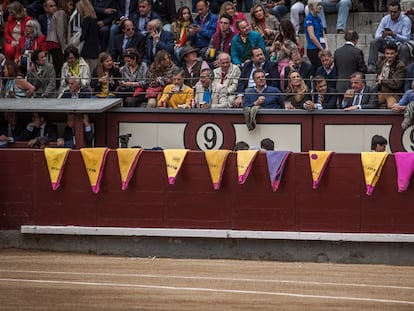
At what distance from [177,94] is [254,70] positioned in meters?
1.09

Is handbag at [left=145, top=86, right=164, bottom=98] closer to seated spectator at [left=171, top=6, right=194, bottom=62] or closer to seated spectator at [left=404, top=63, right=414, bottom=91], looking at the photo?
seated spectator at [left=171, top=6, right=194, bottom=62]

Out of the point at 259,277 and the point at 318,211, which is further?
the point at 318,211

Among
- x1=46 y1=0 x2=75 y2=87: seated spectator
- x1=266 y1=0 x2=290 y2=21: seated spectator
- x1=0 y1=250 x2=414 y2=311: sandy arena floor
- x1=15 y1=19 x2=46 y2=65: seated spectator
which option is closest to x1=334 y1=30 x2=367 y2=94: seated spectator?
x1=266 y1=0 x2=290 y2=21: seated spectator


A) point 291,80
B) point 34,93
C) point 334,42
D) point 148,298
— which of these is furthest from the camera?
point 334,42

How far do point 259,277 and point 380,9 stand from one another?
7.96 m

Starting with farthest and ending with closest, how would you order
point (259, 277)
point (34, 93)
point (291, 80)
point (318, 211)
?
point (34, 93) < point (291, 80) < point (318, 211) < point (259, 277)

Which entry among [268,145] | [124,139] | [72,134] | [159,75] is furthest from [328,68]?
[72,134]

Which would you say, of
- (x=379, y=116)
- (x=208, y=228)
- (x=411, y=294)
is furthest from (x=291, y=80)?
(x=411, y=294)

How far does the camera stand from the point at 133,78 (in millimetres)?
18109

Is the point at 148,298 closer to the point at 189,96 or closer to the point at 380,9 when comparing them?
the point at 189,96

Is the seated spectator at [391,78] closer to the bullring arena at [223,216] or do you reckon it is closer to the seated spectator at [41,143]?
the bullring arena at [223,216]

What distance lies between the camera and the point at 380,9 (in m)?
20.7

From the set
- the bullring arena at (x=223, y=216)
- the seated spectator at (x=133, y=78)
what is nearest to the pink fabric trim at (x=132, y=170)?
the bullring arena at (x=223, y=216)

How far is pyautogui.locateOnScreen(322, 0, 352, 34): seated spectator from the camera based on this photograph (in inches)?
779
